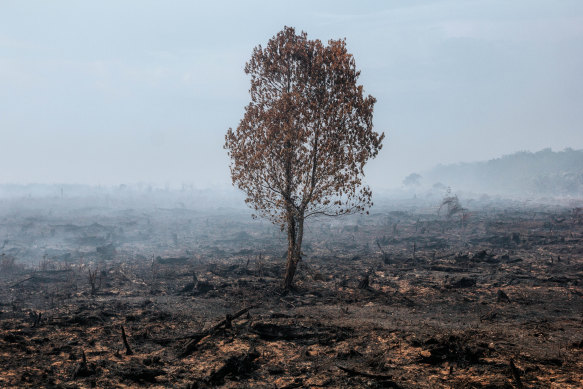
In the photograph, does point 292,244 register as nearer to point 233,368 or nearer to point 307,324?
point 307,324

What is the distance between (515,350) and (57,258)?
38.9 metres

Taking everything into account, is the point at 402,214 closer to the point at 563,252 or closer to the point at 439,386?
the point at 563,252

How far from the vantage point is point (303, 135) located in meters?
17.4

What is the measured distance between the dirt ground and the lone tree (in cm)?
487

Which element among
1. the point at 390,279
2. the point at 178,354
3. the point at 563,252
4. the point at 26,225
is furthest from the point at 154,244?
the point at 563,252

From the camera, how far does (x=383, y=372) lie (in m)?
8.45

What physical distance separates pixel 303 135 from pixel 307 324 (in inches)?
345

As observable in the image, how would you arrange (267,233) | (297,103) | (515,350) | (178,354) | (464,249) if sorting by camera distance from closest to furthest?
(515,350) → (178,354) → (297,103) → (464,249) → (267,233)

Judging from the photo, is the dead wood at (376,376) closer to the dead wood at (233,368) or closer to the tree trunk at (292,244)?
the dead wood at (233,368)

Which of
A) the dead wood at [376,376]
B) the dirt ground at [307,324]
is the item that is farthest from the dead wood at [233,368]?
the dead wood at [376,376]

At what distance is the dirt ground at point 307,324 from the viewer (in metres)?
8.50

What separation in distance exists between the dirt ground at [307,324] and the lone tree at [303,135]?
4.87 m

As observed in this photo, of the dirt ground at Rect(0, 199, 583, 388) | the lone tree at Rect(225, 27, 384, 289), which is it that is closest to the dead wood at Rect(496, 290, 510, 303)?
the dirt ground at Rect(0, 199, 583, 388)

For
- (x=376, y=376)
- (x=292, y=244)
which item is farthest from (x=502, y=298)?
(x=376, y=376)
